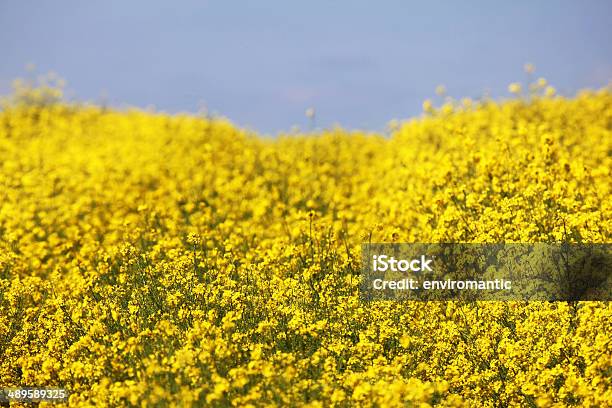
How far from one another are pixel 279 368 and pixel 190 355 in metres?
0.94

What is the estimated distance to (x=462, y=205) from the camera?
13.3 meters

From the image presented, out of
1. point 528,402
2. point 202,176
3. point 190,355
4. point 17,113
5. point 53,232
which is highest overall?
point 17,113

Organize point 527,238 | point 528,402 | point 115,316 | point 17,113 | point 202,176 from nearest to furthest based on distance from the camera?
point 528,402 → point 115,316 → point 527,238 → point 202,176 → point 17,113

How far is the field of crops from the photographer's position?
26.3 ft

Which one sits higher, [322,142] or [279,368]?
[322,142]

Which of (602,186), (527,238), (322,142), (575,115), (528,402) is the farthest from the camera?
(322,142)

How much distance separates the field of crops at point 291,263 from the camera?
8.03 meters

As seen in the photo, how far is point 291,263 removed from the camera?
37.8 feet

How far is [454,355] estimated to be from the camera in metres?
Answer: 9.20

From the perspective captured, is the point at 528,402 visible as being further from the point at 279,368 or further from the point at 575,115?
the point at 575,115

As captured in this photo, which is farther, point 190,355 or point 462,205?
point 462,205

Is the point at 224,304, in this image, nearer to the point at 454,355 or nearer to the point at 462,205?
the point at 454,355

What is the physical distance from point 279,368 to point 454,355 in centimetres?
239

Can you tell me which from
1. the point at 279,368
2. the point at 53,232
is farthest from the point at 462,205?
the point at 53,232
